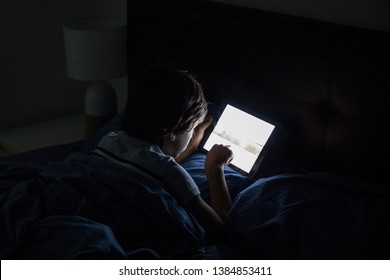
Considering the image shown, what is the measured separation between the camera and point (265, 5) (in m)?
2.19

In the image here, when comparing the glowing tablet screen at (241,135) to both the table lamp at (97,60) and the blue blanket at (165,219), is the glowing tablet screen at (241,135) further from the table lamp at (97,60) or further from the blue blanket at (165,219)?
the table lamp at (97,60)

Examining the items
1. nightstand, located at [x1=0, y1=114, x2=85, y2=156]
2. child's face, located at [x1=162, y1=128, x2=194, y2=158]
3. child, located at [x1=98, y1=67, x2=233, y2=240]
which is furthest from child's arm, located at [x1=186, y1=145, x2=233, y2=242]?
nightstand, located at [x1=0, y1=114, x2=85, y2=156]

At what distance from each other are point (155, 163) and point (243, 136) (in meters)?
0.44

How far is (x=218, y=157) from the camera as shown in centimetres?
189

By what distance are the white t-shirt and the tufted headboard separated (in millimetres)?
432

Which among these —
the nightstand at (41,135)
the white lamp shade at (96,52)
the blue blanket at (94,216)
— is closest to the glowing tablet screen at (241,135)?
the blue blanket at (94,216)

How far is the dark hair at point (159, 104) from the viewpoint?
174cm

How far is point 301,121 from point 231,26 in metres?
0.44

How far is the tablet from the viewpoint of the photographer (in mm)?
1952

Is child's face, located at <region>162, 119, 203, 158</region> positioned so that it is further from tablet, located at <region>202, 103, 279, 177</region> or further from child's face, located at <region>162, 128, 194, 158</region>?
tablet, located at <region>202, 103, 279, 177</region>

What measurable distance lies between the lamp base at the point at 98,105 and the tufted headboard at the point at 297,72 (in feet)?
1.22

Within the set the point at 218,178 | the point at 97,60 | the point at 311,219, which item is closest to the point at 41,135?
the point at 97,60

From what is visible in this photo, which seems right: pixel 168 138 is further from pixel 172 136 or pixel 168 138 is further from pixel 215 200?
pixel 215 200
